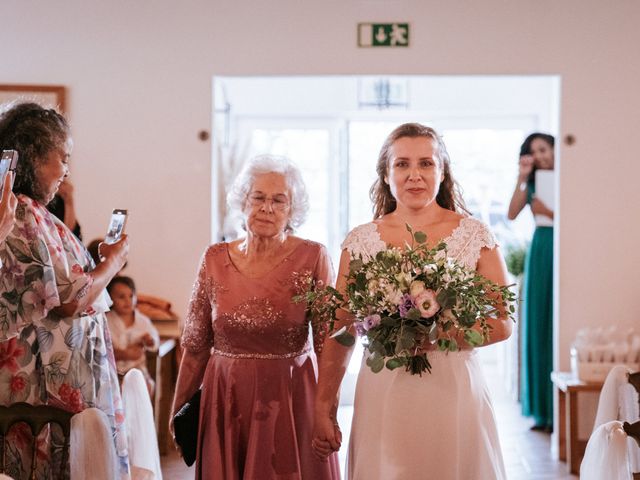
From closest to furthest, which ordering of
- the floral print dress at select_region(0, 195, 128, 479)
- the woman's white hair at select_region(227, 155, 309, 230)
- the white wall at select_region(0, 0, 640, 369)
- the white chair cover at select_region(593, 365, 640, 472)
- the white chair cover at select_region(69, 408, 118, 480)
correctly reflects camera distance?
the white chair cover at select_region(69, 408, 118, 480) → the floral print dress at select_region(0, 195, 128, 479) → the woman's white hair at select_region(227, 155, 309, 230) → the white chair cover at select_region(593, 365, 640, 472) → the white wall at select_region(0, 0, 640, 369)

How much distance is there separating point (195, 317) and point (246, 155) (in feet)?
15.2

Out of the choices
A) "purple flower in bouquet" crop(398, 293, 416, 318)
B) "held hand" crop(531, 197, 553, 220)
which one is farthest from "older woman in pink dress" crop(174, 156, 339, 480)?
"held hand" crop(531, 197, 553, 220)

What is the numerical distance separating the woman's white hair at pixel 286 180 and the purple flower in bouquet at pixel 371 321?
704mm

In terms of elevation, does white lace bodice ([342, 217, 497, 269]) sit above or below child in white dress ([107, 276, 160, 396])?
above

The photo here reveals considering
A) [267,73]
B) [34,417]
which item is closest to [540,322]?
[267,73]

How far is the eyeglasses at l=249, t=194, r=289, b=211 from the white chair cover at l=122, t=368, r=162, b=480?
0.66 metres

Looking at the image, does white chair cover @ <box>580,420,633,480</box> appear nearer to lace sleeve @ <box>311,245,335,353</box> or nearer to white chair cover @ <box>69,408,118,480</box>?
lace sleeve @ <box>311,245,335,353</box>

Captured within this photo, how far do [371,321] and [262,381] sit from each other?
2.09 ft

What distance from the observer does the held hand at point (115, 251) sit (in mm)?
2596

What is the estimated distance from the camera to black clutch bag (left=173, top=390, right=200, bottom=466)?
2.68m

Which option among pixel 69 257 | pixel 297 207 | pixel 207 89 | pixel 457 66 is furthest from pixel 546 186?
pixel 69 257

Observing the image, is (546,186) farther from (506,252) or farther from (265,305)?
(265,305)

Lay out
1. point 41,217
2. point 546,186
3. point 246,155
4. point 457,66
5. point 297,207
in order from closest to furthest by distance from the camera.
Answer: point 41,217 < point 297,207 < point 457,66 < point 546,186 < point 246,155

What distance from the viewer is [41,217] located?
2.38m
